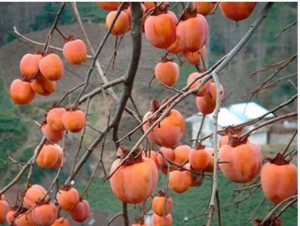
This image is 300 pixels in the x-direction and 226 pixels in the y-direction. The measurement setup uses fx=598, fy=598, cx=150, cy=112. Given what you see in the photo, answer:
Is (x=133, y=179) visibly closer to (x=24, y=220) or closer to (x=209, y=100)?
(x=209, y=100)

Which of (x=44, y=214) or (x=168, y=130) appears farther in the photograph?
(x=44, y=214)

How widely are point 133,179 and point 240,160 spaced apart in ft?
0.32

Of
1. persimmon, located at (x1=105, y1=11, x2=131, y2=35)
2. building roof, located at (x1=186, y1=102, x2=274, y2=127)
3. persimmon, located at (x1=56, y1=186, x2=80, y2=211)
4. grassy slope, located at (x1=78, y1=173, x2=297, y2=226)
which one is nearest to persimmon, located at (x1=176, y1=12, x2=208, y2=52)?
persimmon, located at (x1=105, y1=11, x2=131, y2=35)

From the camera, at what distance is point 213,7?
2.48 ft

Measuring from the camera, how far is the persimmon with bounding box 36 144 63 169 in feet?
3.46

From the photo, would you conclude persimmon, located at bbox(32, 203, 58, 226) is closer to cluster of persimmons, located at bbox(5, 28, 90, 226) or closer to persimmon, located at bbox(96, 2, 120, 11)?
cluster of persimmons, located at bbox(5, 28, 90, 226)

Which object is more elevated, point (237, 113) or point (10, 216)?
point (10, 216)

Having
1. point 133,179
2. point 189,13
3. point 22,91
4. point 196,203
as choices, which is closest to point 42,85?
point 22,91

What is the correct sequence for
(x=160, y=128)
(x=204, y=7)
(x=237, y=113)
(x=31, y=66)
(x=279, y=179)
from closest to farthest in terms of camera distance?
1. (x=279, y=179)
2. (x=160, y=128)
3. (x=204, y=7)
4. (x=31, y=66)
5. (x=237, y=113)

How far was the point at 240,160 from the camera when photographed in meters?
0.53

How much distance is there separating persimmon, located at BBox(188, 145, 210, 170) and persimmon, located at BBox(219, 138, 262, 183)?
34 cm

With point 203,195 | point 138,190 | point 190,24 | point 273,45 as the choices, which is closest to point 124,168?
point 138,190

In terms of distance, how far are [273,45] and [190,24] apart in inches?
68.2

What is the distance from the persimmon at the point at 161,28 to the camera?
0.66m
